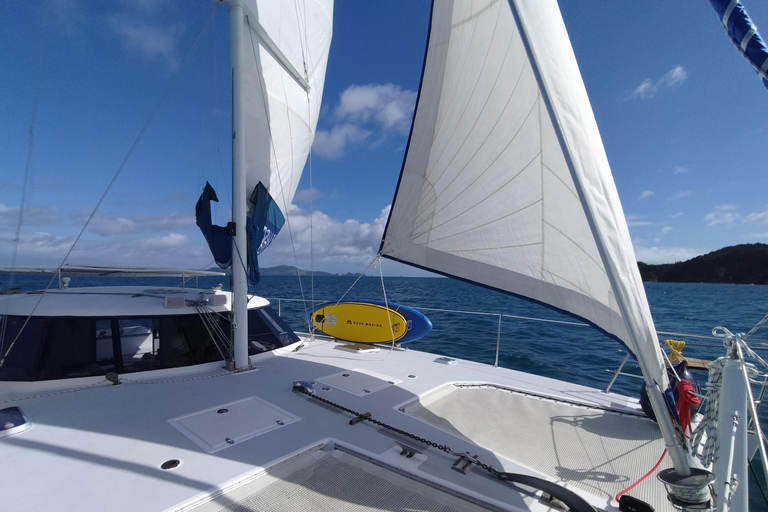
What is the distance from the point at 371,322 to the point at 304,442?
11.2ft

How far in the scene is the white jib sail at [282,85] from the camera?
14.8ft

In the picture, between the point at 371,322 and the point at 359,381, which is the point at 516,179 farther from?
the point at 371,322

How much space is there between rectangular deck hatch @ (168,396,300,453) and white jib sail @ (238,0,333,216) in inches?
94.9

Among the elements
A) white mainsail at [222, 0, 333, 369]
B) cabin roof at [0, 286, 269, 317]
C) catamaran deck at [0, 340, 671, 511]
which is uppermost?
white mainsail at [222, 0, 333, 369]

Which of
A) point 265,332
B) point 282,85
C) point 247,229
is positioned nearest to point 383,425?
point 247,229

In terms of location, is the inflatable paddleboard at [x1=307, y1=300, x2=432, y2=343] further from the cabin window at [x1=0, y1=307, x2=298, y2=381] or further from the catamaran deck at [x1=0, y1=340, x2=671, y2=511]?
the cabin window at [x1=0, y1=307, x2=298, y2=381]

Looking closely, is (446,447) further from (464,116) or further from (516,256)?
(464,116)

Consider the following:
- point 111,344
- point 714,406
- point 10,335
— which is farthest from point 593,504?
point 10,335

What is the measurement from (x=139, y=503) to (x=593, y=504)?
246 centimetres

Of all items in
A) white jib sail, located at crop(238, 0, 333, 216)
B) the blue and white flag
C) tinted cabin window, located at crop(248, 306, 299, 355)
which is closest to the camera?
the blue and white flag

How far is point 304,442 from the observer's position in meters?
2.67

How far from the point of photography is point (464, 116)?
354cm

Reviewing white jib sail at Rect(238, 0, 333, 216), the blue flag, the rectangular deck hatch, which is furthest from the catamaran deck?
white jib sail at Rect(238, 0, 333, 216)

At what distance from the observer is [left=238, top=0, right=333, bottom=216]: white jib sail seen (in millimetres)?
4496
